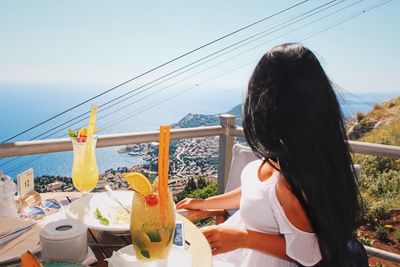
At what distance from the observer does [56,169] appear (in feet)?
4.40

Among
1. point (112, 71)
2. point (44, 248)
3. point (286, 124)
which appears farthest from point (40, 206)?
point (112, 71)

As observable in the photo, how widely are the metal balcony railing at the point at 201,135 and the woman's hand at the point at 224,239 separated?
1020 mm

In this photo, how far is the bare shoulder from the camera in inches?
43.4

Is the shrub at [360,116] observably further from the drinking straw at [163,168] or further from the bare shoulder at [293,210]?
the drinking straw at [163,168]

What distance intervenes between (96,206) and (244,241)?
1.78 feet

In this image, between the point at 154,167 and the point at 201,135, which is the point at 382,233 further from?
the point at 154,167

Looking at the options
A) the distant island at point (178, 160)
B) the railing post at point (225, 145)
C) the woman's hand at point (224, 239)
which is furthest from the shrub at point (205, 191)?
the woman's hand at point (224, 239)

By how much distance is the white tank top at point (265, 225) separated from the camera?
3.73ft

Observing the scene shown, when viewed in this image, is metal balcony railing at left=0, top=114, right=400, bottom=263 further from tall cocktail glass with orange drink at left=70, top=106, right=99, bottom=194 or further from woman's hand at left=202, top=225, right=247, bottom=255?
woman's hand at left=202, top=225, right=247, bottom=255

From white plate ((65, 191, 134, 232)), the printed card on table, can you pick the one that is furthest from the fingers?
the printed card on table

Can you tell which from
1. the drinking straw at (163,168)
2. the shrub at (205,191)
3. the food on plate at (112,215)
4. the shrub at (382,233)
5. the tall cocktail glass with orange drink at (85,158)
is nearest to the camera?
the drinking straw at (163,168)

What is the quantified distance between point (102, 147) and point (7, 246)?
3.69 feet

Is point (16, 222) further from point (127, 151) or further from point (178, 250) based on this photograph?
point (127, 151)

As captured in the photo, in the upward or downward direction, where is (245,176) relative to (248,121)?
downward
